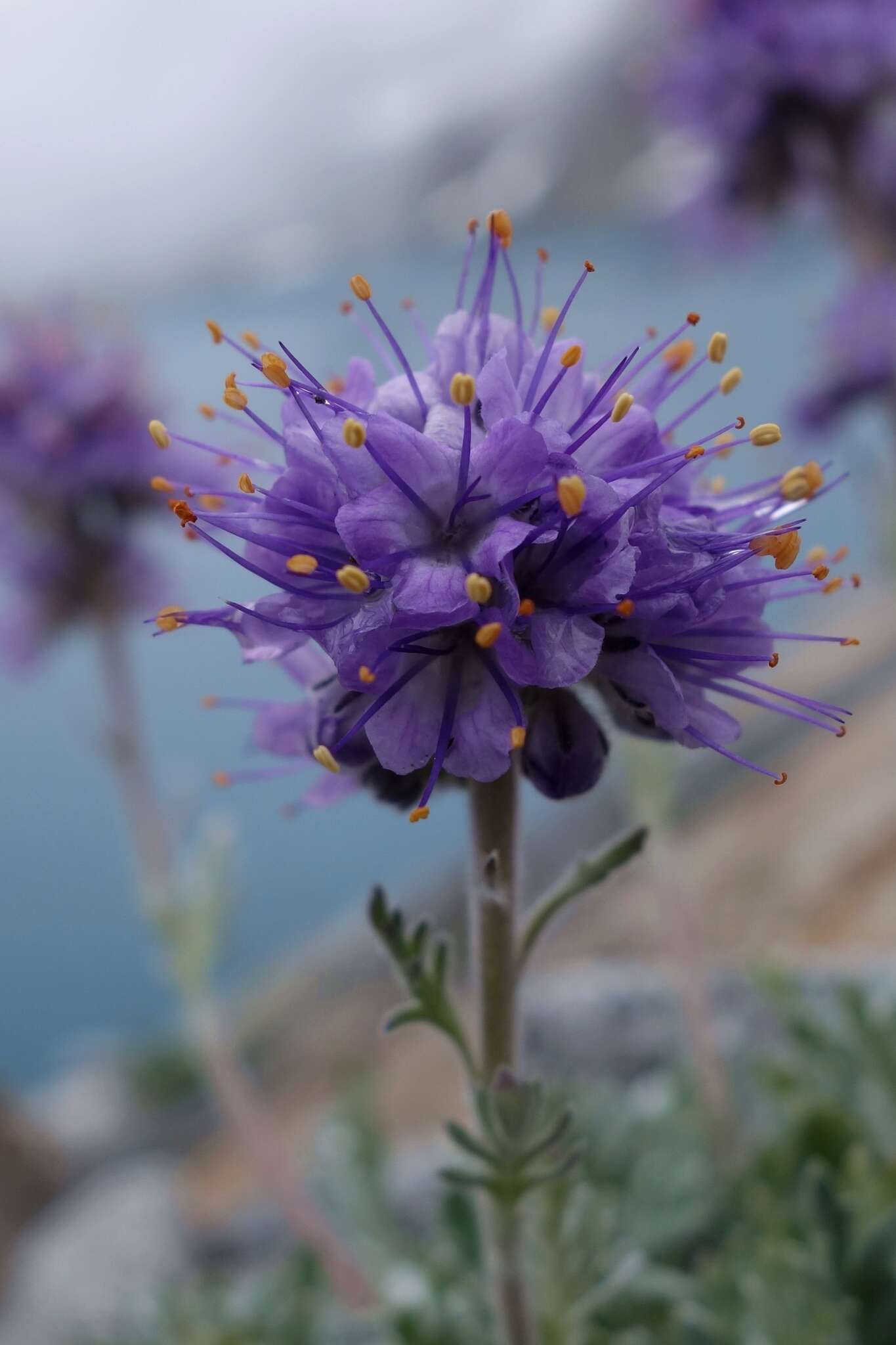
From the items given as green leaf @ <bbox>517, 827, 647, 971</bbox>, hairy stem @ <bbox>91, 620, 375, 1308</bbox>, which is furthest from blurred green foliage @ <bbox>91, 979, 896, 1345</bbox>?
green leaf @ <bbox>517, 827, 647, 971</bbox>

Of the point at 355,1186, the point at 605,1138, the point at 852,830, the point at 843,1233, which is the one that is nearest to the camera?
the point at 843,1233

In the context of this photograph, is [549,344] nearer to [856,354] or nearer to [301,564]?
[301,564]

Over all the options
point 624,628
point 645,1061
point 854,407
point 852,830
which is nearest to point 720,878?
point 852,830

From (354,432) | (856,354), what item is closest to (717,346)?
(354,432)

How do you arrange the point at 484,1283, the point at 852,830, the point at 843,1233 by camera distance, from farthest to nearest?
the point at 852,830 < the point at 484,1283 < the point at 843,1233

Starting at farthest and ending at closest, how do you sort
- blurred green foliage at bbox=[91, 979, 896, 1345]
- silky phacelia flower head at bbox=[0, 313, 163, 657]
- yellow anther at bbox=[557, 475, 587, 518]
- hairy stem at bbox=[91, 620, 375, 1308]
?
silky phacelia flower head at bbox=[0, 313, 163, 657] < hairy stem at bbox=[91, 620, 375, 1308] < blurred green foliage at bbox=[91, 979, 896, 1345] < yellow anther at bbox=[557, 475, 587, 518]

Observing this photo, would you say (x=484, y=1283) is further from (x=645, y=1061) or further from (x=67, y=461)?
(x=67, y=461)

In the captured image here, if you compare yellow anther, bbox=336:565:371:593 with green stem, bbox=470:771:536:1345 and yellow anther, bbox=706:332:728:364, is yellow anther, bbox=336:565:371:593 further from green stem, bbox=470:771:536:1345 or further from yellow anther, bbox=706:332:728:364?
yellow anther, bbox=706:332:728:364
